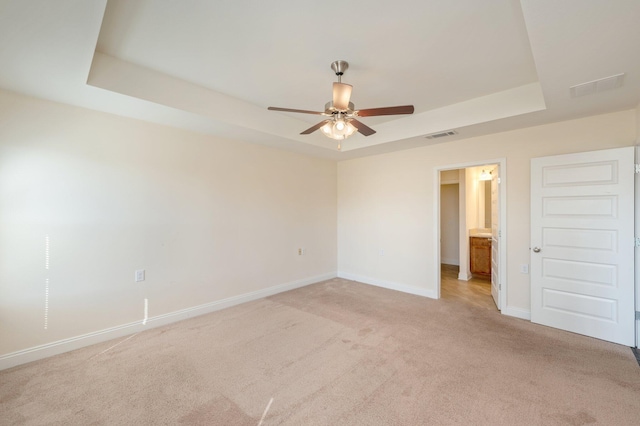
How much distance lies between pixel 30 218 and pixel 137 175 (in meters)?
0.99

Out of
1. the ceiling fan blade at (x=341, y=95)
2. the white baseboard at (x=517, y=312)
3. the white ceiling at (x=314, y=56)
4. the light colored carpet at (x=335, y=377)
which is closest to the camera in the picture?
the white ceiling at (x=314, y=56)

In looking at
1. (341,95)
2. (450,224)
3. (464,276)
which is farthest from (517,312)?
(450,224)

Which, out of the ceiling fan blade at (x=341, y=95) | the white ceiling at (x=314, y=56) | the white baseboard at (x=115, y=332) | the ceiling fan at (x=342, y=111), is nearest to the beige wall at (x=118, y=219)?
the white baseboard at (x=115, y=332)

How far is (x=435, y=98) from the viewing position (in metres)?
3.25

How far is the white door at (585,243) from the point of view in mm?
2785

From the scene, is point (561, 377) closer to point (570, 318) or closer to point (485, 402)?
point (485, 402)

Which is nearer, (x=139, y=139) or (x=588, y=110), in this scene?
(x=588, y=110)

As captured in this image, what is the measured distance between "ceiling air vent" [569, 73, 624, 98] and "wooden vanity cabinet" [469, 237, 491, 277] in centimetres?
339

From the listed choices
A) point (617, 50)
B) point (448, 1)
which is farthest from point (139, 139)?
point (617, 50)

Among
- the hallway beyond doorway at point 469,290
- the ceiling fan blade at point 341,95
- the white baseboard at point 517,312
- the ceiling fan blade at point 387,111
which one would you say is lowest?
the hallway beyond doorway at point 469,290

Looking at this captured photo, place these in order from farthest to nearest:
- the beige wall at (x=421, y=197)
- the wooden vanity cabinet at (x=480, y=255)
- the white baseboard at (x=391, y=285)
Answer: the wooden vanity cabinet at (x=480, y=255)
the white baseboard at (x=391, y=285)
the beige wall at (x=421, y=197)

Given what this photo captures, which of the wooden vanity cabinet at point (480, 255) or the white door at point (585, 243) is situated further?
the wooden vanity cabinet at point (480, 255)

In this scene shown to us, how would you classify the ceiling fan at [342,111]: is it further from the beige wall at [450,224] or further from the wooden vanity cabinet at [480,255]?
the beige wall at [450,224]

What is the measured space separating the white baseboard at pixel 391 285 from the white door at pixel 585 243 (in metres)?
1.40
